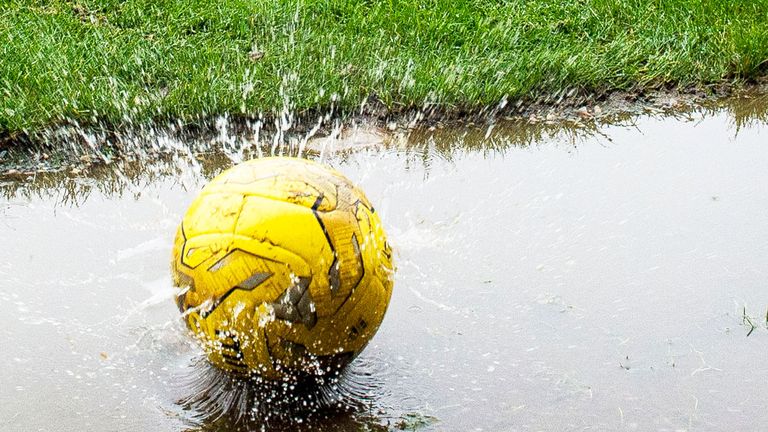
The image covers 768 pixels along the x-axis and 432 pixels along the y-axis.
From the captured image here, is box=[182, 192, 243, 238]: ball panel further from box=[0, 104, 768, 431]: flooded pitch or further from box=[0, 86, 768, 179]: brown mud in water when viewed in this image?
box=[0, 86, 768, 179]: brown mud in water

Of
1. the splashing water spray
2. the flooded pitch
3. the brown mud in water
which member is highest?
the splashing water spray

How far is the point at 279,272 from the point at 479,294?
3.86 ft

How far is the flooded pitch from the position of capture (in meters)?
3.10

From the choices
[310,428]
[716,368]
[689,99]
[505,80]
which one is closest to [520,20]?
[505,80]

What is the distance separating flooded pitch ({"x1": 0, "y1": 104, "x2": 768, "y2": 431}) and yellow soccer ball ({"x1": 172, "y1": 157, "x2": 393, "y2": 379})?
0.26m

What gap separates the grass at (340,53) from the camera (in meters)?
5.33

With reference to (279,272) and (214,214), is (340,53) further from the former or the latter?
(279,272)

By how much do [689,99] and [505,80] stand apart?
128 centimetres

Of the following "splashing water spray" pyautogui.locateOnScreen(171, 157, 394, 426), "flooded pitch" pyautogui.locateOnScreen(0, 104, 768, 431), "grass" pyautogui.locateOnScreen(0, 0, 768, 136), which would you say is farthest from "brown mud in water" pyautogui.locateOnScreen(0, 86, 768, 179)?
"splashing water spray" pyautogui.locateOnScreen(171, 157, 394, 426)

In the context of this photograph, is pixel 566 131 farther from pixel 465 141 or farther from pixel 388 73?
pixel 388 73

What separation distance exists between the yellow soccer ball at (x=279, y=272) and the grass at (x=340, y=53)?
2345 millimetres

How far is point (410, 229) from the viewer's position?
14.1 ft

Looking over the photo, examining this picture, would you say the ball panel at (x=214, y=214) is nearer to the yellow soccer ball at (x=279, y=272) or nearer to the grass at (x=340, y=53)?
the yellow soccer ball at (x=279, y=272)

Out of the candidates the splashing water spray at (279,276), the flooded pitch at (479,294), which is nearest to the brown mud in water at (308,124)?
the flooded pitch at (479,294)
